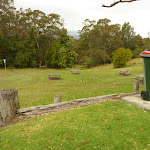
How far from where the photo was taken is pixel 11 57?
111 ft

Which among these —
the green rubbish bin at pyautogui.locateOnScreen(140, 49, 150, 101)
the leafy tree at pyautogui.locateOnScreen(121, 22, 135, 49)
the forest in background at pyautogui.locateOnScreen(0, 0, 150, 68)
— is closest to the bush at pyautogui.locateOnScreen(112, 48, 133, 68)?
the forest in background at pyautogui.locateOnScreen(0, 0, 150, 68)

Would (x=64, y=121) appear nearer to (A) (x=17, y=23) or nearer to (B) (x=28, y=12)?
(B) (x=28, y=12)

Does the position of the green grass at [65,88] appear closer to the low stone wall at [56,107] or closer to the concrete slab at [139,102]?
the low stone wall at [56,107]

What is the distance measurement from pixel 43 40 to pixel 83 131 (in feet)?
117

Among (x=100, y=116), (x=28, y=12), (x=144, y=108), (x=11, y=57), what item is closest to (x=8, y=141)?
(x=100, y=116)

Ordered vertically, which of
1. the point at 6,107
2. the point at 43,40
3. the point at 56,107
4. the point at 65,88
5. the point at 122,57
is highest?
the point at 43,40

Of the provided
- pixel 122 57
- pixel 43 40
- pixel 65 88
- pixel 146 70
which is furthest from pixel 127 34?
pixel 146 70

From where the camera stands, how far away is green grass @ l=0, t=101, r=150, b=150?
2.91m

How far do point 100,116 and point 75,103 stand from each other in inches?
55.6

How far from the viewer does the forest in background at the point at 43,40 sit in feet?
110

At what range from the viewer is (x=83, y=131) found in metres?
3.37

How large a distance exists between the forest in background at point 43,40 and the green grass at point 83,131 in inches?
1152

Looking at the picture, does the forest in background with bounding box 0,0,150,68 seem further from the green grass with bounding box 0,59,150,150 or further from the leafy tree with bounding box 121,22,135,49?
the green grass with bounding box 0,59,150,150

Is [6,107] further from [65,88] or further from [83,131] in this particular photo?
[65,88]
